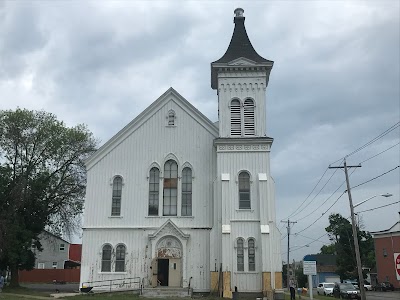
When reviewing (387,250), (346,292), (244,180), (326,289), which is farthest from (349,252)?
(244,180)

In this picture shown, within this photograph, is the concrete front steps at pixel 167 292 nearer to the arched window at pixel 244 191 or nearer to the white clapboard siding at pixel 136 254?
the white clapboard siding at pixel 136 254

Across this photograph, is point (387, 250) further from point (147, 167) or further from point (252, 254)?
point (147, 167)

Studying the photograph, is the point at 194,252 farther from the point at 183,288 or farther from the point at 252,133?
the point at 252,133

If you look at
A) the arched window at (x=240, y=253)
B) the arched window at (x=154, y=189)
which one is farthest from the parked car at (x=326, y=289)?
the arched window at (x=154, y=189)

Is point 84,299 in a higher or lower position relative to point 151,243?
lower

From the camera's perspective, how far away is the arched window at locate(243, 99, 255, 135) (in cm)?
3245

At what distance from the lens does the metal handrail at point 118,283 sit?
101ft

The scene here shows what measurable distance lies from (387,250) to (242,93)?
4313 cm

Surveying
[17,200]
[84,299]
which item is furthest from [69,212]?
[84,299]

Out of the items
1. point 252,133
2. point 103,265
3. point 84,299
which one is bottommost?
point 84,299

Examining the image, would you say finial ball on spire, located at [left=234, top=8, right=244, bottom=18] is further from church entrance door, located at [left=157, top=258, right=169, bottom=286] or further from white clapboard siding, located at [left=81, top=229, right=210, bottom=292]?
church entrance door, located at [left=157, top=258, right=169, bottom=286]

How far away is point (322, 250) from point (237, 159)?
3993 inches

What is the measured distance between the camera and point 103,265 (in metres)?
31.3

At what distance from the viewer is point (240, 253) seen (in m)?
30.0
